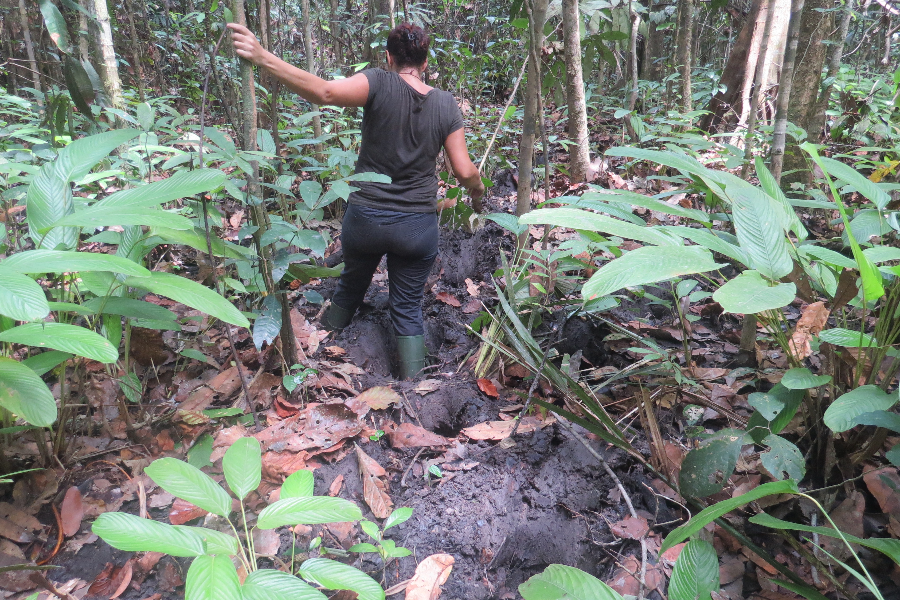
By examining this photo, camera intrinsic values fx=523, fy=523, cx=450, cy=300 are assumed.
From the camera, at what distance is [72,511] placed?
5.41ft

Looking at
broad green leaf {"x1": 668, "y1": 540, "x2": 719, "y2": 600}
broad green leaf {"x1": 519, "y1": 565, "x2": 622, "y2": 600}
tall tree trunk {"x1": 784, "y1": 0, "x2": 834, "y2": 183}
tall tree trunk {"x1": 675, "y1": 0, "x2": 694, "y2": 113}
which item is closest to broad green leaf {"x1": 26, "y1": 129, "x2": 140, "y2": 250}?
broad green leaf {"x1": 519, "y1": 565, "x2": 622, "y2": 600}

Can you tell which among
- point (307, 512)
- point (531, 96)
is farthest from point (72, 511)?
point (531, 96)

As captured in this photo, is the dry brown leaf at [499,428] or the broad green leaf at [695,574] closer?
the broad green leaf at [695,574]

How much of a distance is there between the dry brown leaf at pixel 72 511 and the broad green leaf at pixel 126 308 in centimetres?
61

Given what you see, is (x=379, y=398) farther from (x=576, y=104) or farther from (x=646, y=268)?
(x=576, y=104)

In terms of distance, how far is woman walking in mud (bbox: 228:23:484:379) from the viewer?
2.69 metres

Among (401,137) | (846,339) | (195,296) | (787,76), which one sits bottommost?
(846,339)

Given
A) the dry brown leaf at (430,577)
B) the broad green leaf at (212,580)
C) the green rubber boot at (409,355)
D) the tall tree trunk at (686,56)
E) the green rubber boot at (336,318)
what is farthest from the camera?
the tall tree trunk at (686,56)

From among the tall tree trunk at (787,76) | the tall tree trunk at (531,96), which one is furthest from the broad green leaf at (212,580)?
the tall tree trunk at (787,76)

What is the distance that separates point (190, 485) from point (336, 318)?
2.08 meters

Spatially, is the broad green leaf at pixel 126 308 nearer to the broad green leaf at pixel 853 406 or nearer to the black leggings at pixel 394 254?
the black leggings at pixel 394 254

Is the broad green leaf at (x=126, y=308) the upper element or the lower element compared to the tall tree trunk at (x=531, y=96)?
lower

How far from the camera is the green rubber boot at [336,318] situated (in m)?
3.20

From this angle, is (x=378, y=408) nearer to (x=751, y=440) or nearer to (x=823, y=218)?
(x=751, y=440)
